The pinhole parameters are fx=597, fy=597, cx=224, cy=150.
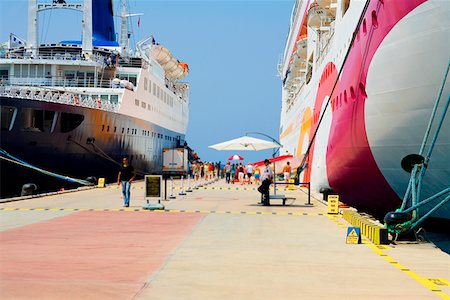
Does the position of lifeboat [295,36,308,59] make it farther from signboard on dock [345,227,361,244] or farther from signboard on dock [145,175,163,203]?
signboard on dock [345,227,361,244]

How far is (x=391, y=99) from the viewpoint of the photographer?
37.7 ft

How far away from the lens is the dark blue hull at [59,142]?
26141 millimetres

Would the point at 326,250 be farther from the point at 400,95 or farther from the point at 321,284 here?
the point at 400,95

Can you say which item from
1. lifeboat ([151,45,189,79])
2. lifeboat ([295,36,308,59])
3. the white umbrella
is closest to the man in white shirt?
the white umbrella

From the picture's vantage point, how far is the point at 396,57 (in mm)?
11359

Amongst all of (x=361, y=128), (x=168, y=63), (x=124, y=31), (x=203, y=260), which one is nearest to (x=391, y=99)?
(x=361, y=128)

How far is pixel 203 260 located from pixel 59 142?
21.2m

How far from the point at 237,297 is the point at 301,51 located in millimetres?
33504

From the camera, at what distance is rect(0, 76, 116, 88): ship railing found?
117ft

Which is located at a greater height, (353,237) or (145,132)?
(145,132)

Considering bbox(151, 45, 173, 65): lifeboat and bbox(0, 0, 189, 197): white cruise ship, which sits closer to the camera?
bbox(0, 0, 189, 197): white cruise ship

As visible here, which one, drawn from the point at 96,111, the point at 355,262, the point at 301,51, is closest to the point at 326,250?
the point at 355,262

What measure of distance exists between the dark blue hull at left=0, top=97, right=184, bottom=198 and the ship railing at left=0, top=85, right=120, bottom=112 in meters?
0.70

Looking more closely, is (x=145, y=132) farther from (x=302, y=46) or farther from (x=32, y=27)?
(x=302, y=46)
